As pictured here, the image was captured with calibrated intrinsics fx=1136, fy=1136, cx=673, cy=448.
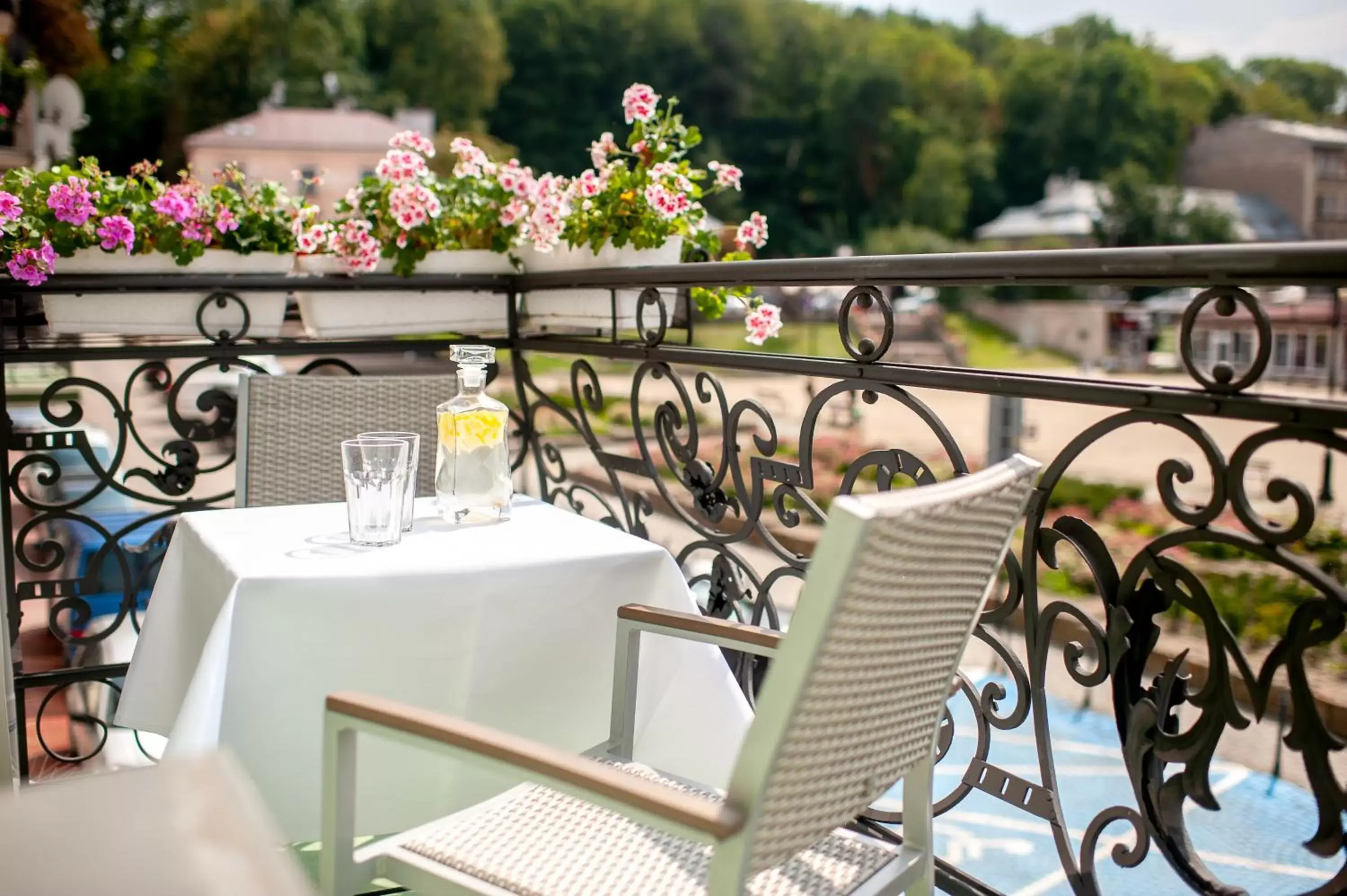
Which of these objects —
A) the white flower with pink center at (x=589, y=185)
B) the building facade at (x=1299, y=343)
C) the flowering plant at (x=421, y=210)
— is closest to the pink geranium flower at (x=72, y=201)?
the flowering plant at (x=421, y=210)

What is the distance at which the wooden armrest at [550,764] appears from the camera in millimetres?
946

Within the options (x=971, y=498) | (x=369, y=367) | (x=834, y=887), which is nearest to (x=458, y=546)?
(x=834, y=887)

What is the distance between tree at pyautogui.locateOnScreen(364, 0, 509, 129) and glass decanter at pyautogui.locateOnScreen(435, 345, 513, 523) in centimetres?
4848

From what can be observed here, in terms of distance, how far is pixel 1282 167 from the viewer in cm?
6194

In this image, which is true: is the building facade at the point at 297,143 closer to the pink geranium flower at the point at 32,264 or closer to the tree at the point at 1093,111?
the tree at the point at 1093,111

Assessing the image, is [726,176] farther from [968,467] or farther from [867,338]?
[968,467]

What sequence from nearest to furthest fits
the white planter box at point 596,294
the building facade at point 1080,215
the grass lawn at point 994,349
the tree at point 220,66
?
1. the white planter box at point 596,294
2. the tree at point 220,66
3. the grass lawn at point 994,349
4. the building facade at point 1080,215

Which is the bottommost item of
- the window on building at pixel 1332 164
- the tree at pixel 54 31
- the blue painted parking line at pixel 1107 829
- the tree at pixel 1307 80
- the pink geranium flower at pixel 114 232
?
the blue painted parking line at pixel 1107 829

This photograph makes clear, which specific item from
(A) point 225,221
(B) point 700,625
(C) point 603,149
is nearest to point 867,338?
(B) point 700,625

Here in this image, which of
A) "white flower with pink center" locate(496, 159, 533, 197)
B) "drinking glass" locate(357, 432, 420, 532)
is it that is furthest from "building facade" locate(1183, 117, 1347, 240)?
"drinking glass" locate(357, 432, 420, 532)

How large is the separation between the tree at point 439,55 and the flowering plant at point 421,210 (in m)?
47.3

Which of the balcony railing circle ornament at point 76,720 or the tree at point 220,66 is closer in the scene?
the balcony railing circle ornament at point 76,720

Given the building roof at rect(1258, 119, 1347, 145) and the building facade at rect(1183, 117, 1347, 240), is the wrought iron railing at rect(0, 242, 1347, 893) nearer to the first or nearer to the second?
the building facade at rect(1183, 117, 1347, 240)

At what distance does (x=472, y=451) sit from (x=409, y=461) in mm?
138
